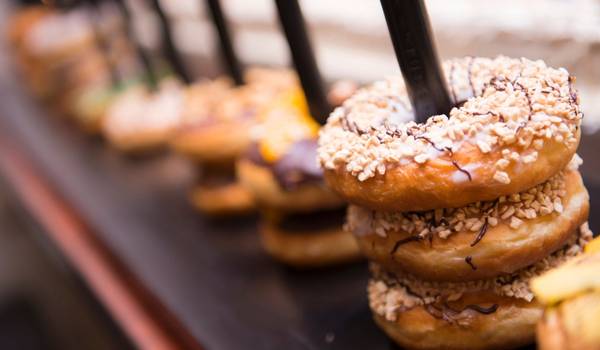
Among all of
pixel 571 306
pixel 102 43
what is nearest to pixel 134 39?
pixel 102 43

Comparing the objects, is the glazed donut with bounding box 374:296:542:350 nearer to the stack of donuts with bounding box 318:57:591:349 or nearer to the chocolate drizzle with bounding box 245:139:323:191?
the stack of donuts with bounding box 318:57:591:349

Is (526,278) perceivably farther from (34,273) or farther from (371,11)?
(34,273)

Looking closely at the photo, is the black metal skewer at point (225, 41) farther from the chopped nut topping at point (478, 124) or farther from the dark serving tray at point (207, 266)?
the chopped nut topping at point (478, 124)

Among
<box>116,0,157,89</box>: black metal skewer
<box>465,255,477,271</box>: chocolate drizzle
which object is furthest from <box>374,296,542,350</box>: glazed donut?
<box>116,0,157,89</box>: black metal skewer

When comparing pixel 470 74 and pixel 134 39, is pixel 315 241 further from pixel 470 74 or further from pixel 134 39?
pixel 134 39

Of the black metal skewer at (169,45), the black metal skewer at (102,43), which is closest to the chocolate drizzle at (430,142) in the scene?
the black metal skewer at (169,45)

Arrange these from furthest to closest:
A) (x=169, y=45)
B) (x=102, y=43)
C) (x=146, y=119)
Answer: (x=102, y=43), (x=146, y=119), (x=169, y=45)
